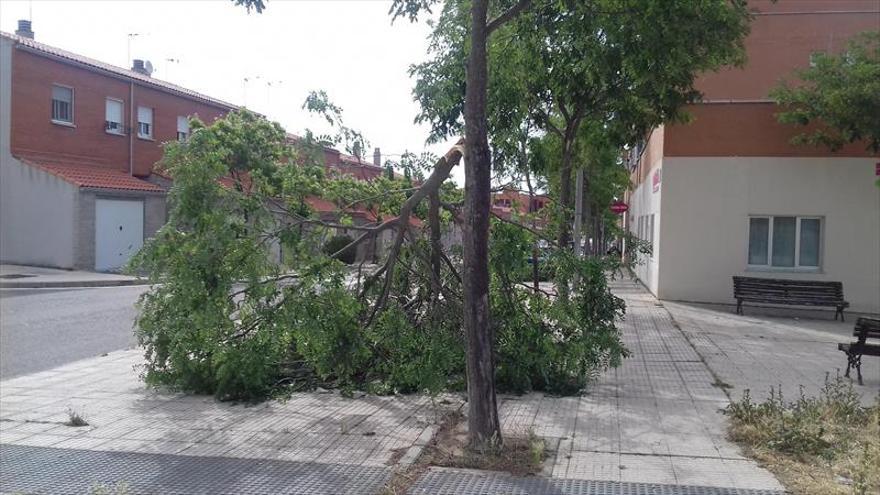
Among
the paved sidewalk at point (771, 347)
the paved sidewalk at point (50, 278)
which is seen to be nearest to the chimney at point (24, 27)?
the paved sidewalk at point (50, 278)

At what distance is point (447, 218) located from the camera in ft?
30.3

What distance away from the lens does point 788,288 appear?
682 inches

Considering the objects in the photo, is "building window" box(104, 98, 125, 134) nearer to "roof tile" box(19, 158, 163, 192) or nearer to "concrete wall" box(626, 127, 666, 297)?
"roof tile" box(19, 158, 163, 192)

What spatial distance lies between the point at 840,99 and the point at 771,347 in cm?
576

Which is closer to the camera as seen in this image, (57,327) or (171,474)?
(171,474)

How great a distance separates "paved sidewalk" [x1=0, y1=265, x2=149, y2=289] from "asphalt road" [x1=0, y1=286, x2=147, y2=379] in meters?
1.09

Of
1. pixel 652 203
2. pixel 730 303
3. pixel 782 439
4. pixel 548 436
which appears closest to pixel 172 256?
pixel 548 436

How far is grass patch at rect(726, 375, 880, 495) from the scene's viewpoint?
5.69m

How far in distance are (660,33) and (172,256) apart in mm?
6391

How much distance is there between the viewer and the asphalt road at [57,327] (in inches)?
441

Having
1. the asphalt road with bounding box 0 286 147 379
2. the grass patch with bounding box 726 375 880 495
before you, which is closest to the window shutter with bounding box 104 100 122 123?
the asphalt road with bounding box 0 286 147 379

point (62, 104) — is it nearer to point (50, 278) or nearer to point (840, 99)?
point (50, 278)

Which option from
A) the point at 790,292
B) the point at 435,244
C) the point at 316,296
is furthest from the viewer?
the point at 790,292

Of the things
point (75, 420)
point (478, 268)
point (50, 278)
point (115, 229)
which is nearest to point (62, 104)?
point (115, 229)
